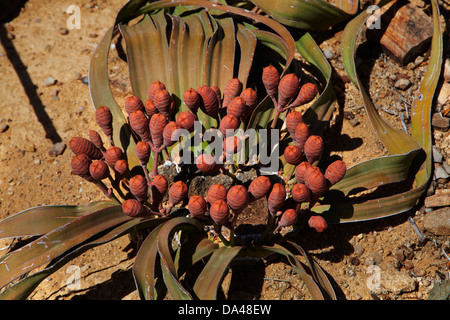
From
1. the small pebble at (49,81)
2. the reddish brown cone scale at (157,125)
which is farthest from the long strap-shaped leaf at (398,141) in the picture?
the small pebble at (49,81)

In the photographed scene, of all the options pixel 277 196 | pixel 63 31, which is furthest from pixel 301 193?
pixel 63 31

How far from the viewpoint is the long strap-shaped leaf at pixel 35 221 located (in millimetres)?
1479

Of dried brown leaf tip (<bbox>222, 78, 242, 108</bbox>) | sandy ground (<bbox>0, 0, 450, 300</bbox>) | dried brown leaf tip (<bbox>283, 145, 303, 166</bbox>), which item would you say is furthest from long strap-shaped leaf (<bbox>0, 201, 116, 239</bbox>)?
dried brown leaf tip (<bbox>283, 145, 303, 166</bbox>)

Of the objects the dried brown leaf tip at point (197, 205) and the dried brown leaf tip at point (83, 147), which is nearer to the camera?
the dried brown leaf tip at point (197, 205)

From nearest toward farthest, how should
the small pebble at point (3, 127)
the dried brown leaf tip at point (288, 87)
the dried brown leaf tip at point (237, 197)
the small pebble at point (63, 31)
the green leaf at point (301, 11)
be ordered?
the dried brown leaf tip at point (237, 197) → the dried brown leaf tip at point (288, 87) → the green leaf at point (301, 11) → the small pebble at point (3, 127) → the small pebble at point (63, 31)

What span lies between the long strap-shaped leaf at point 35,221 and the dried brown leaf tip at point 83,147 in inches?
8.7

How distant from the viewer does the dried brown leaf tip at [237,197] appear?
1.23 metres

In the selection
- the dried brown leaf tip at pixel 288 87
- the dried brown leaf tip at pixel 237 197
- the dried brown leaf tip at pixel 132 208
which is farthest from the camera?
the dried brown leaf tip at pixel 288 87

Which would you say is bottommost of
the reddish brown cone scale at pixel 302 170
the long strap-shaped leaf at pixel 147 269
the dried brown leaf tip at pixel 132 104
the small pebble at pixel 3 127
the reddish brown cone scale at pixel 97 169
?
the long strap-shaped leaf at pixel 147 269

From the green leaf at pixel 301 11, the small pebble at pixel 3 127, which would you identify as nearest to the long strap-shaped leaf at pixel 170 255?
the green leaf at pixel 301 11

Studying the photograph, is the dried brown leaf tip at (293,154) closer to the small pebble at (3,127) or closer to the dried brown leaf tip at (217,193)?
the dried brown leaf tip at (217,193)

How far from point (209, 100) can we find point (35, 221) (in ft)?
2.39

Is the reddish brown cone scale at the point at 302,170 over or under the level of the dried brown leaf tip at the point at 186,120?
under

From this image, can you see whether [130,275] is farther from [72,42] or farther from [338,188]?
[72,42]
